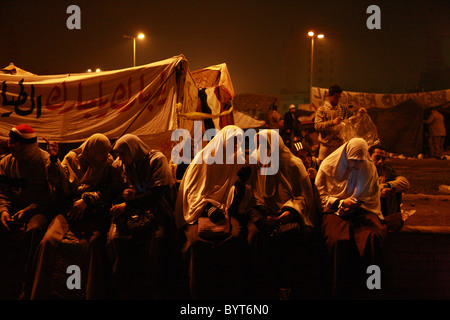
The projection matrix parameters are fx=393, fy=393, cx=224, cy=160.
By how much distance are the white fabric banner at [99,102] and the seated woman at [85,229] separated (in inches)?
73.4

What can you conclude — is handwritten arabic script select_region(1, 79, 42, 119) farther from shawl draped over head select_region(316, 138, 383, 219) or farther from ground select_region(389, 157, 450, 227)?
ground select_region(389, 157, 450, 227)

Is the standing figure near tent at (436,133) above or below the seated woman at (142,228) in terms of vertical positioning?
above

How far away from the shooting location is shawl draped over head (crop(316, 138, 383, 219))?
362 cm

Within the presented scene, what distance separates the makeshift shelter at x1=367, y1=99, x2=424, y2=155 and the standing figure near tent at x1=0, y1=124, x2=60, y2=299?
12.9m

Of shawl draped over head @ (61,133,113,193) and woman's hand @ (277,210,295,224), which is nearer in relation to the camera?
woman's hand @ (277,210,295,224)

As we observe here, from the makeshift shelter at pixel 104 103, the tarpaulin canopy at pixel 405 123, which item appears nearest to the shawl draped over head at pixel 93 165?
the makeshift shelter at pixel 104 103

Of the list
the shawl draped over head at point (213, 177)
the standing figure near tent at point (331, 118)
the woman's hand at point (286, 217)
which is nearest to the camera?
the woman's hand at point (286, 217)

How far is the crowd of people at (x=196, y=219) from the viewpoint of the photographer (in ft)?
10.8

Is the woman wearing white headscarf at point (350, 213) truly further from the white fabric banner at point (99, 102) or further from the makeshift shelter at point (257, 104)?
the makeshift shelter at point (257, 104)

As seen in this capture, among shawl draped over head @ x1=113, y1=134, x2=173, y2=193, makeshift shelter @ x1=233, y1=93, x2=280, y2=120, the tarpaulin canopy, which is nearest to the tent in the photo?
the tarpaulin canopy

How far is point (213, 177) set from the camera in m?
3.64

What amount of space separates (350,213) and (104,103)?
12.9ft

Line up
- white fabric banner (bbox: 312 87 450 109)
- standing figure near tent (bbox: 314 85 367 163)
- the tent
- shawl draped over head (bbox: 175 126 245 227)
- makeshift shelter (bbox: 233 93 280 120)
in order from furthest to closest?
makeshift shelter (bbox: 233 93 280 120)
white fabric banner (bbox: 312 87 450 109)
the tent
standing figure near tent (bbox: 314 85 367 163)
shawl draped over head (bbox: 175 126 245 227)
